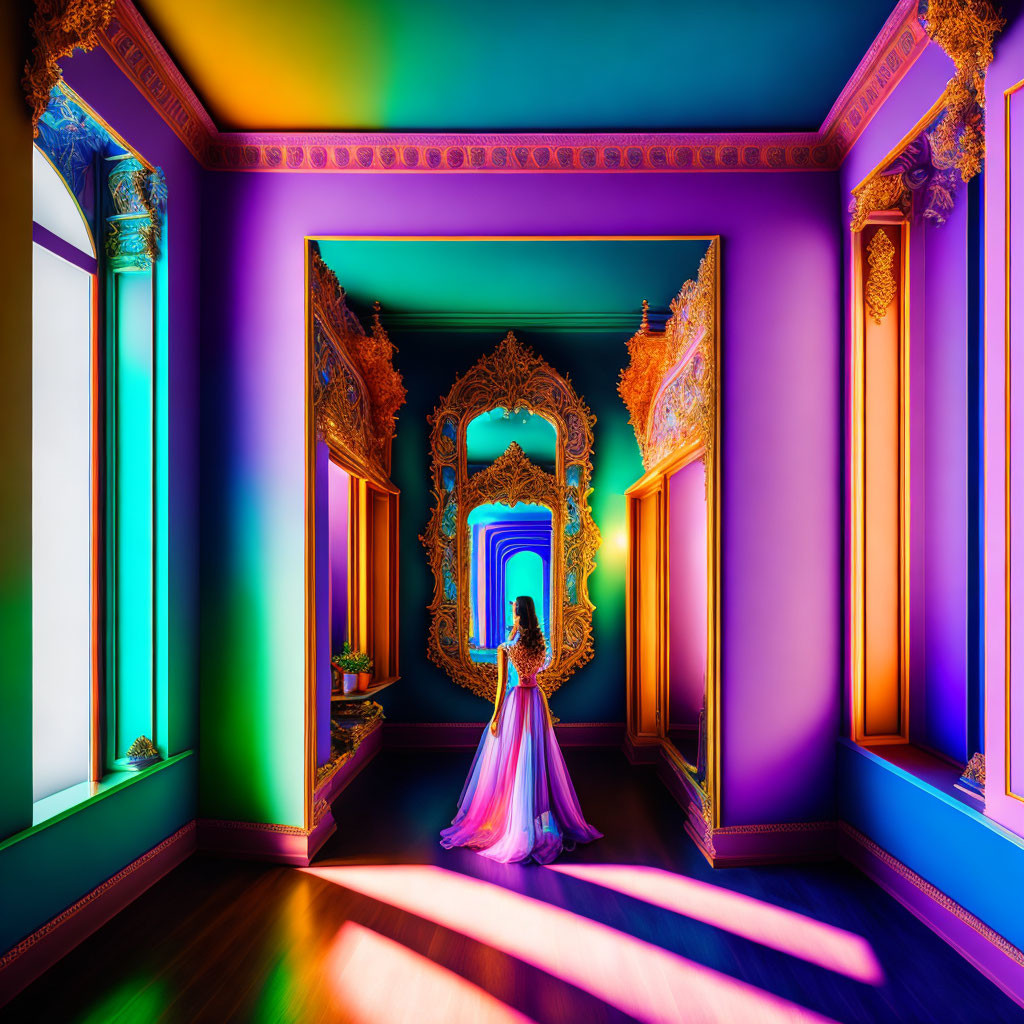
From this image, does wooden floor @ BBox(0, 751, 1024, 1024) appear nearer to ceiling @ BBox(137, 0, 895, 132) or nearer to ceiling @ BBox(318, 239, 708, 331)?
ceiling @ BBox(318, 239, 708, 331)

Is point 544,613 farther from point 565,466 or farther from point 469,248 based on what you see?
point 469,248

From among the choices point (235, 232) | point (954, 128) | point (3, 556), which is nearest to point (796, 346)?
point (954, 128)

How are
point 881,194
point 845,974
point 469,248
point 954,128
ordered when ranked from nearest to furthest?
point 845,974
point 954,128
point 881,194
point 469,248

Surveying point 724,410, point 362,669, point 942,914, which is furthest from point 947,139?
point 362,669

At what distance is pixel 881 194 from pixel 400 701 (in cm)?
516

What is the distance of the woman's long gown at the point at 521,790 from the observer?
3596 millimetres

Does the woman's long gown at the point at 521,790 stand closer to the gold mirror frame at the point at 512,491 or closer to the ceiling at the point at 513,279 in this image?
the gold mirror frame at the point at 512,491

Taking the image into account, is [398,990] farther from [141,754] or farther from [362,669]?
[362,669]

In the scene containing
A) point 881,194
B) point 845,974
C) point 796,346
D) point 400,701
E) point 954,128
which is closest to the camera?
point 845,974

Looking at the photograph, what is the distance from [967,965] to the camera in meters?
2.49

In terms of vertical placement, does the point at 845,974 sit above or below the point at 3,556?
below

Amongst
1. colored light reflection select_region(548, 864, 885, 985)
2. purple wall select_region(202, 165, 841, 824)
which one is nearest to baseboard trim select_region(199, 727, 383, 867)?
purple wall select_region(202, 165, 841, 824)

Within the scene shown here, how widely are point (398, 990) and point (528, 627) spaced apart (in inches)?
78.3

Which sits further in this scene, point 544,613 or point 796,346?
point 544,613
